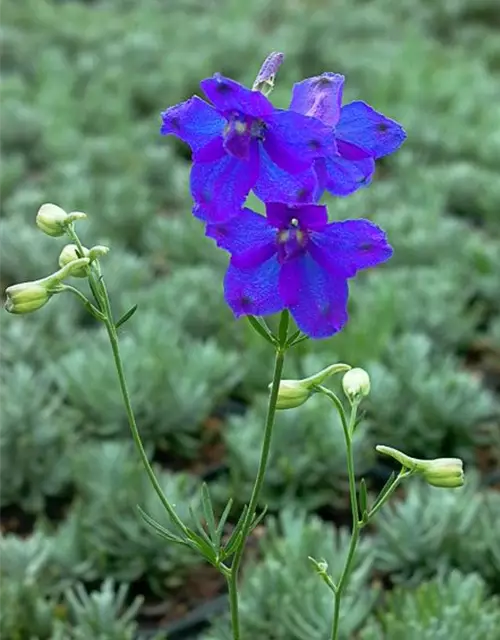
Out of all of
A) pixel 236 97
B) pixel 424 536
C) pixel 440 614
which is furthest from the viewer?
pixel 424 536

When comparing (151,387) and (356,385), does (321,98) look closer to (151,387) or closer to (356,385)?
(356,385)

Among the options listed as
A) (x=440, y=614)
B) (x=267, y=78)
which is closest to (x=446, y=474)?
(x=267, y=78)

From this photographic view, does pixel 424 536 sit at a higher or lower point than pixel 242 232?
lower

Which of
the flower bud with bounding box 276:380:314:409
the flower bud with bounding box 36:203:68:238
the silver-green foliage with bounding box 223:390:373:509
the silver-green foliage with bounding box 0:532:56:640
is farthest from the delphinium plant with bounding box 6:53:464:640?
the silver-green foliage with bounding box 223:390:373:509

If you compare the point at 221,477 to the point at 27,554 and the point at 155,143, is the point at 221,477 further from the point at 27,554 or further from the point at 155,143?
the point at 155,143

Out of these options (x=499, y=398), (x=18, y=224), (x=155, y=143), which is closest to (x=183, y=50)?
(x=155, y=143)

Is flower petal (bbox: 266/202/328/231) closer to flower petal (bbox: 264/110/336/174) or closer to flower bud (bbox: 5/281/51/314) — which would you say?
flower petal (bbox: 264/110/336/174)

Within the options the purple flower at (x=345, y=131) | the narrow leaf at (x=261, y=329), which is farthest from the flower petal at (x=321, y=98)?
the narrow leaf at (x=261, y=329)
